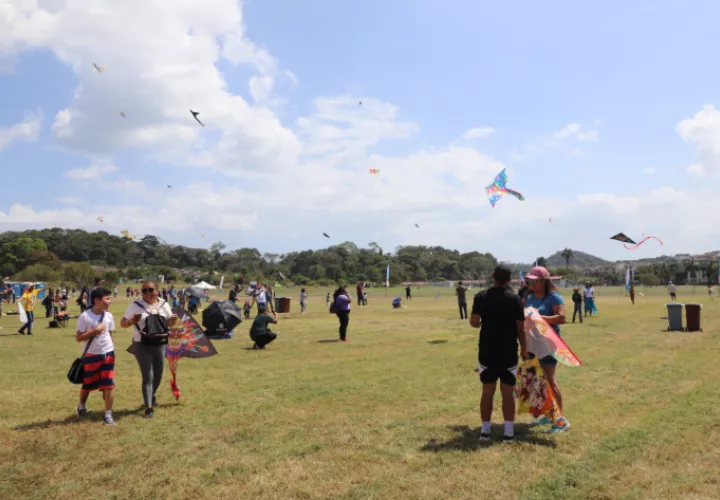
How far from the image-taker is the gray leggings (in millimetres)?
7082

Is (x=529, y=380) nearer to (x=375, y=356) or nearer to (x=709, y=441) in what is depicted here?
(x=709, y=441)

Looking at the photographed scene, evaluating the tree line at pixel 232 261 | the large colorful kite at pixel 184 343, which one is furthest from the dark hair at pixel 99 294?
the tree line at pixel 232 261

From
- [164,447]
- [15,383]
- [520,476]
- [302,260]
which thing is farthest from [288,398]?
[302,260]

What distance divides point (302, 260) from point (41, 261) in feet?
260

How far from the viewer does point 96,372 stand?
6844mm

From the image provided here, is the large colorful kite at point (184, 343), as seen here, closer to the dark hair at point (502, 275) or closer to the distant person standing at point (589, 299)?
the dark hair at point (502, 275)

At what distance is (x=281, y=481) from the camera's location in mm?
4750

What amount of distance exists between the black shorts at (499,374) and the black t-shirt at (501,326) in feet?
0.12

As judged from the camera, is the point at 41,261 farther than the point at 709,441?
Yes

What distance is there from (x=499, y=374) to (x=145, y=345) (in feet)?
15.1

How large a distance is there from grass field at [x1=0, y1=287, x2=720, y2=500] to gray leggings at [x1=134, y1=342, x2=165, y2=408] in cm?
32

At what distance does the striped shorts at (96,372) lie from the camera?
6820mm

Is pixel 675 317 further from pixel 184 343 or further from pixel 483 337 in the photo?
pixel 184 343

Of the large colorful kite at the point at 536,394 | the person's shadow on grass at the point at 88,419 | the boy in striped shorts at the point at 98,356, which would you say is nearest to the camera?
the large colorful kite at the point at 536,394
